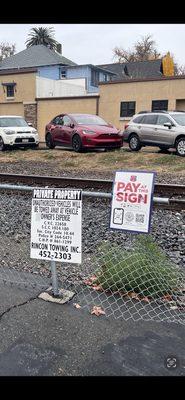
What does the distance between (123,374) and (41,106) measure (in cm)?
2761

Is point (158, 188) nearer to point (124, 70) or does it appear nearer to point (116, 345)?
point (116, 345)

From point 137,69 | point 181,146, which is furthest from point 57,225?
point 137,69

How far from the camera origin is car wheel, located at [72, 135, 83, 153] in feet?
52.8

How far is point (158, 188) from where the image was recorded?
8672 millimetres

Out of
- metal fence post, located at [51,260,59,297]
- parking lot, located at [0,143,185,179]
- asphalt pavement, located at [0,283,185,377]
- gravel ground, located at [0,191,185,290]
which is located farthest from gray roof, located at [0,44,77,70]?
asphalt pavement, located at [0,283,185,377]

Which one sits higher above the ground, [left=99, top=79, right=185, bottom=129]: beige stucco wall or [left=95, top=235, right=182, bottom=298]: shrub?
[left=99, top=79, right=185, bottom=129]: beige stucco wall

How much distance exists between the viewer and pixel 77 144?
1634 centimetres

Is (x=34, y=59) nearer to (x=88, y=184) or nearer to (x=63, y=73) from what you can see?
(x=63, y=73)

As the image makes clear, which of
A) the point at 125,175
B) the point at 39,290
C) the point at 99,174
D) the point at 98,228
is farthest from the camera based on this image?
the point at 99,174

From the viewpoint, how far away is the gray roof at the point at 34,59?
43.8 metres

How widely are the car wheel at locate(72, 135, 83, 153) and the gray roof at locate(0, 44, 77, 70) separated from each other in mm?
29607

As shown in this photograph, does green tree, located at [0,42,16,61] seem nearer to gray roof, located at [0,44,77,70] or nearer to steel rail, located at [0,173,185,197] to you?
gray roof, located at [0,44,77,70]

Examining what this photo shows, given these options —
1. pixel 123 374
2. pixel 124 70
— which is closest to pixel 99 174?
pixel 123 374

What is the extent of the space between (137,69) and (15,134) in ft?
114
